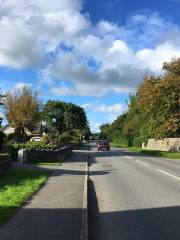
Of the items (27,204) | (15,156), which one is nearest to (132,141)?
(15,156)

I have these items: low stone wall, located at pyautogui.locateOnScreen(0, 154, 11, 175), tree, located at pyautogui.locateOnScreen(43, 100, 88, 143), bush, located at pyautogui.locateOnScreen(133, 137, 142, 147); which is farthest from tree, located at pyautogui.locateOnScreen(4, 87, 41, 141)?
low stone wall, located at pyautogui.locateOnScreen(0, 154, 11, 175)

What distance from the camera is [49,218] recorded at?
10945 mm

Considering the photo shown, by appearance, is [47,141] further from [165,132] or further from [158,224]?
[158,224]

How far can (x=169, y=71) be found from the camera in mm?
54938

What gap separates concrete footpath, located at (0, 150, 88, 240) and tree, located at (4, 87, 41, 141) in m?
66.8

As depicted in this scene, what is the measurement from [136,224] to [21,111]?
72992 millimetres

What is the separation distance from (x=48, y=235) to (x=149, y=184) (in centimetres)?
1062

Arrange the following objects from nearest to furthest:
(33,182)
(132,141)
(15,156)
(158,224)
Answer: (158,224)
(33,182)
(15,156)
(132,141)

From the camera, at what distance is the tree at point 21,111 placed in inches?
3248

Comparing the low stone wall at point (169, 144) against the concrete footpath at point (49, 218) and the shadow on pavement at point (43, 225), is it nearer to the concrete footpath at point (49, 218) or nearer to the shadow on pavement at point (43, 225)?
the concrete footpath at point (49, 218)

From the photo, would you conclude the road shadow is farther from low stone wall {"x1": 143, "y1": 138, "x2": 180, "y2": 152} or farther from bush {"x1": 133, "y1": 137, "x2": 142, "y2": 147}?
bush {"x1": 133, "y1": 137, "x2": 142, "y2": 147}

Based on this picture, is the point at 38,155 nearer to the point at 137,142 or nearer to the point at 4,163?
the point at 4,163

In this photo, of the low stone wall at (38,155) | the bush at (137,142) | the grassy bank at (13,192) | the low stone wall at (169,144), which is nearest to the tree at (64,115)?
the bush at (137,142)

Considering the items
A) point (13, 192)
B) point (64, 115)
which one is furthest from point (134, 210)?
point (64, 115)
